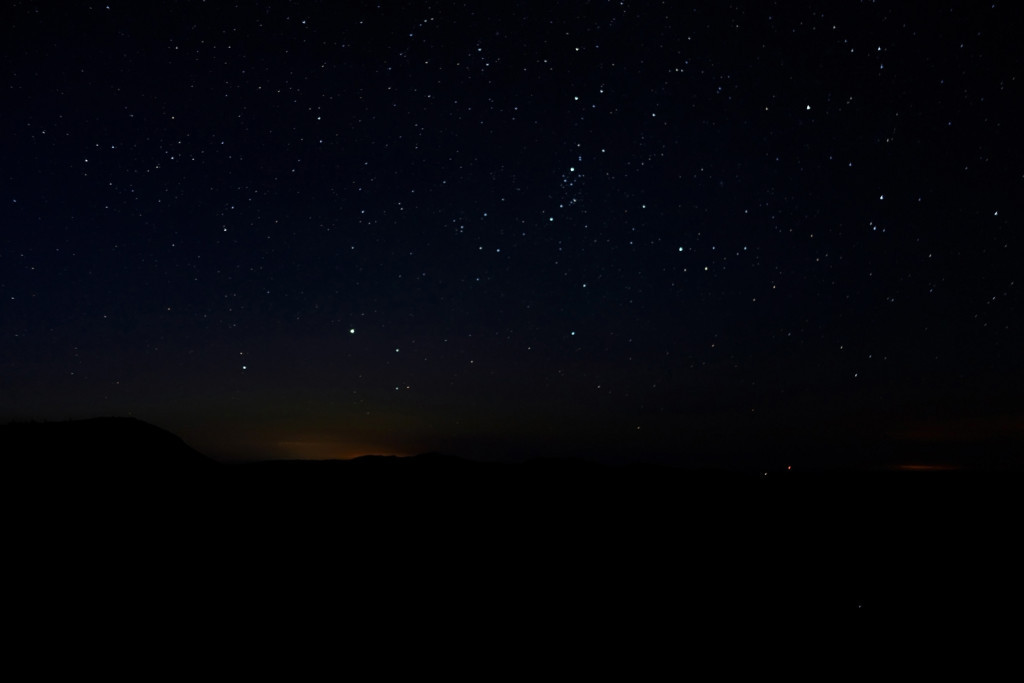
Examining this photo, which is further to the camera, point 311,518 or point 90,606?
point 311,518

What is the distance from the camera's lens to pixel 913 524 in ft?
35.8

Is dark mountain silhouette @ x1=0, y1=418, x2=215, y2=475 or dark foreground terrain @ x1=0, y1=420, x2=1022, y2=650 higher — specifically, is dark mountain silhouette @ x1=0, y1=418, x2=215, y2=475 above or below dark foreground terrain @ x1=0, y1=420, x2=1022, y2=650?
above

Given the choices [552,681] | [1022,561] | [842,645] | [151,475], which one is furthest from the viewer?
[151,475]

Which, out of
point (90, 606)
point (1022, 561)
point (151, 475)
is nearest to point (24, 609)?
point (90, 606)

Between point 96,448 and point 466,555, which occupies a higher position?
point 96,448

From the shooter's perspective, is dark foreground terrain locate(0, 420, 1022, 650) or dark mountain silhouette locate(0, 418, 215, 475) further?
dark mountain silhouette locate(0, 418, 215, 475)

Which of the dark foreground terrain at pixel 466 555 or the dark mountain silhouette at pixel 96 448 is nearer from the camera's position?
the dark foreground terrain at pixel 466 555

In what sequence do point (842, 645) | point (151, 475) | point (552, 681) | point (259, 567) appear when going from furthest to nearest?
point (151, 475) → point (259, 567) → point (842, 645) → point (552, 681)

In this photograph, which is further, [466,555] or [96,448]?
[96,448]

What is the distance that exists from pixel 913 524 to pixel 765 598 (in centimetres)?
568

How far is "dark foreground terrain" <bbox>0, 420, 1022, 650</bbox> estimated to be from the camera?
6.01 meters

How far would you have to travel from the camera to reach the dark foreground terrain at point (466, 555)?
6.01 m

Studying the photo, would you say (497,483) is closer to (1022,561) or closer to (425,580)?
(425,580)

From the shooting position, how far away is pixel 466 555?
8.15 m
